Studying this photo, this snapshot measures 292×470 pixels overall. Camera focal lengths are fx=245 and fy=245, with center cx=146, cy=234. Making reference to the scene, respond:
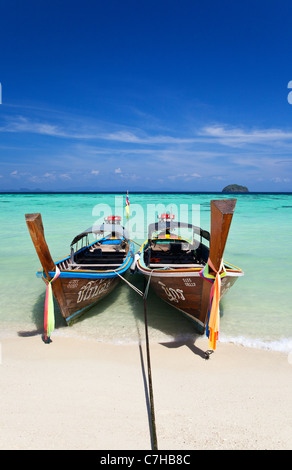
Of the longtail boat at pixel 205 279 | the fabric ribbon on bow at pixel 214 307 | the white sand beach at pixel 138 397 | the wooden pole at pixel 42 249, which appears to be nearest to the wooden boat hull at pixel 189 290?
the longtail boat at pixel 205 279

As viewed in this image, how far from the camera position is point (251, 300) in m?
7.40

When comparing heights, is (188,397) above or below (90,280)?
below

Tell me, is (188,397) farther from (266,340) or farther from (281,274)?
(281,274)

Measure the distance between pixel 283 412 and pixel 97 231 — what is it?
671cm

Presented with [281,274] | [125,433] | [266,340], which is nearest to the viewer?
[125,433]

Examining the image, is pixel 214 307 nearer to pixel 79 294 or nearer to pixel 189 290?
pixel 189 290

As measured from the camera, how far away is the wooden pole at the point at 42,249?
4238 millimetres

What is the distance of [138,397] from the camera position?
3729mm

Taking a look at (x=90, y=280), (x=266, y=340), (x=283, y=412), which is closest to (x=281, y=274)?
(x=266, y=340)

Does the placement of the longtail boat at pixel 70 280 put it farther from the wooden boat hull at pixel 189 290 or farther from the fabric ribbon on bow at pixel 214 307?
the fabric ribbon on bow at pixel 214 307

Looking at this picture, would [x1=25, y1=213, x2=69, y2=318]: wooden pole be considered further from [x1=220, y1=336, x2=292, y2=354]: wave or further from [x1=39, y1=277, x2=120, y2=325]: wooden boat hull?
[x1=220, y1=336, x2=292, y2=354]: wave

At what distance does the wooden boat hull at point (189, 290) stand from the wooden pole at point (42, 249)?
1997mm

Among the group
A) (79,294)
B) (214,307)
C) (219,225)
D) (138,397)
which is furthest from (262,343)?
(79,294)

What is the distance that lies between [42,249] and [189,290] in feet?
9.85
